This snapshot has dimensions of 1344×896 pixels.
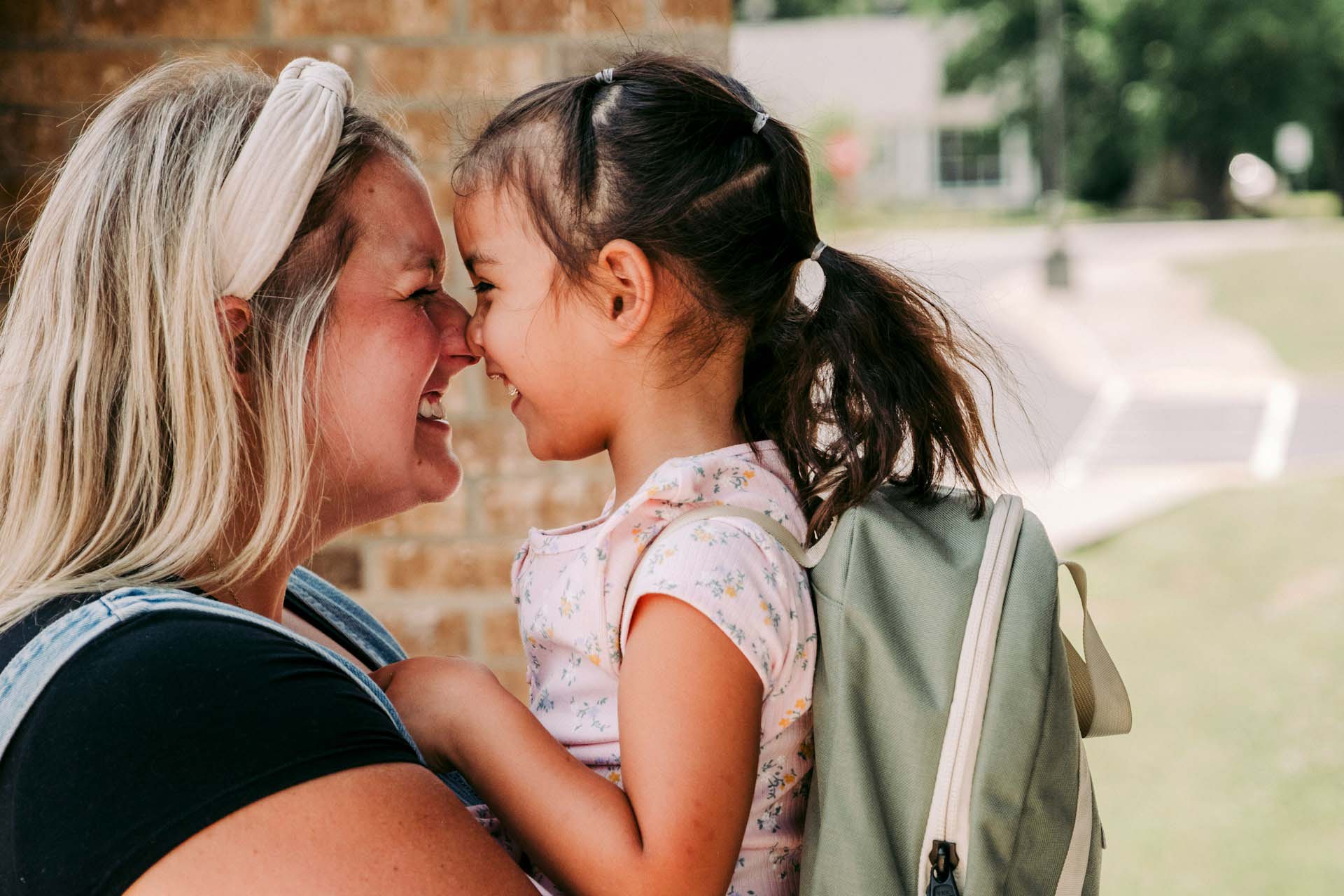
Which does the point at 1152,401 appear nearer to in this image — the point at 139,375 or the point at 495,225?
the point at 495,225

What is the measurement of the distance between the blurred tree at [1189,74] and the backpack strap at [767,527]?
106ft

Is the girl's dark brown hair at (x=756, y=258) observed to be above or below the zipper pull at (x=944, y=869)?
above

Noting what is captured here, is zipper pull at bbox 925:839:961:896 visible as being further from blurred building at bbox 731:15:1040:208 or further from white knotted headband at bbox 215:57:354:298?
blurred building at bbox 731:15:1040:208

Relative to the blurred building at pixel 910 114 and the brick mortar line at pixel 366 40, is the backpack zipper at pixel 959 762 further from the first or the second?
the blurred building at pixel 910 114

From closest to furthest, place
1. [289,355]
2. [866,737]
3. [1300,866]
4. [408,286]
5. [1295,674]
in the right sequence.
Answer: [866,737]
[289,355]
[408,286]
[1300,866]
[1295,674]

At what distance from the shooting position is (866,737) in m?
1.26

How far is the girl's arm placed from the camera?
1.24 m

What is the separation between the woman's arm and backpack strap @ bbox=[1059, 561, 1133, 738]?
0.60 metres

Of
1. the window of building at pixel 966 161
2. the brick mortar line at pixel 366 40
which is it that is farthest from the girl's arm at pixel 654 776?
the window of building at pixel 966 161

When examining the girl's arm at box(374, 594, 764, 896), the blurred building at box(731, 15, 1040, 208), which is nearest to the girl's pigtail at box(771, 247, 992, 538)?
the girl's arm at box(374, 594, 764, 896)

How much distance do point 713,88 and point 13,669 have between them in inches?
35.9

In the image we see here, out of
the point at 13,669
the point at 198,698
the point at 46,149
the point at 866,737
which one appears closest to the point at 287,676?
the point at 198,698

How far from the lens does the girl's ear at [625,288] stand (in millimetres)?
1458

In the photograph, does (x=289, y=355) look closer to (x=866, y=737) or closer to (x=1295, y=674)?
(x=866, y=737)
